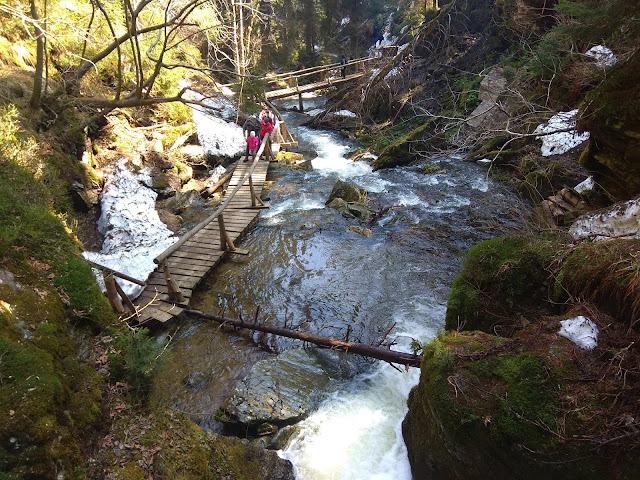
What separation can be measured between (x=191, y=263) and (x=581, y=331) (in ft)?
23.2

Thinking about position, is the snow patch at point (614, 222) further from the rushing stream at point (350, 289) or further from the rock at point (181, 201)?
the rock at point (181, 201)

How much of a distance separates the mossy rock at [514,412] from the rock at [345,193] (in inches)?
307

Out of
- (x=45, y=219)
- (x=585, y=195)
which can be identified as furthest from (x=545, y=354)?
(x=45, y=219)

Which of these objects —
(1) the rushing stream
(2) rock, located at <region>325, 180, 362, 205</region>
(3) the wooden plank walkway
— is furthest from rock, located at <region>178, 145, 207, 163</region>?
(2) rock, located at <region>325, 180, 362, 205</region>

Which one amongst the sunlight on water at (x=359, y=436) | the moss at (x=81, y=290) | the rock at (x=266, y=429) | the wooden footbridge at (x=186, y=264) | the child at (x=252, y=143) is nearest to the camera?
the moss at (x=81, y=290)

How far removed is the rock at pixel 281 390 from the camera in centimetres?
468

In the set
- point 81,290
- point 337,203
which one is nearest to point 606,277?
point 81,290

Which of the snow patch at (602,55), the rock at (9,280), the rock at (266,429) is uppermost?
the snow patch at (602,55)

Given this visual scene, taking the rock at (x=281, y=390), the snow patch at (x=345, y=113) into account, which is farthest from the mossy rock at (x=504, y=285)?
the snow patch at (x=345, y=113)

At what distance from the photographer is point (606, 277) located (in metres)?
3.20

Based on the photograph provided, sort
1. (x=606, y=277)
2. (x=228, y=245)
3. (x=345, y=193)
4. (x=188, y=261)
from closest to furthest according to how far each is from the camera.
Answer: (x=606, y=277)
(x=188, y=261)
(x=228, y=245)
(x=345, y=193)

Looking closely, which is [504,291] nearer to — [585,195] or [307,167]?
[585,195]

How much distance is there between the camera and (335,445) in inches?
176

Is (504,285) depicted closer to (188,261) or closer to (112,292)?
(112,292)
